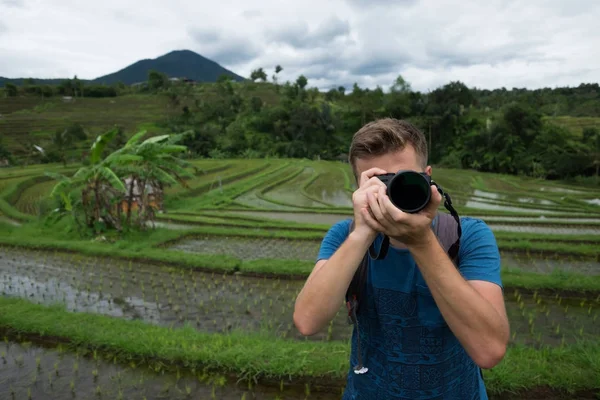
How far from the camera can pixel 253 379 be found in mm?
3297

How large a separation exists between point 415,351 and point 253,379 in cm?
242

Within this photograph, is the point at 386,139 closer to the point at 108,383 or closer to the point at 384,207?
the point at 384,207

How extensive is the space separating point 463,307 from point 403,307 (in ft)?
0.77

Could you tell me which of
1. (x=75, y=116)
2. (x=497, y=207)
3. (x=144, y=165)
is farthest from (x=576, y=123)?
(x=75, y=116)

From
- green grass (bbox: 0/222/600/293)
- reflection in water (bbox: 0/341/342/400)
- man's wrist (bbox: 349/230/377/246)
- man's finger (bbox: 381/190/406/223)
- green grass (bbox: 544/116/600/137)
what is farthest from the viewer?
green grass (bbox: 544/116/600/137)

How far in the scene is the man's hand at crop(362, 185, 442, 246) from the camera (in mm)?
979

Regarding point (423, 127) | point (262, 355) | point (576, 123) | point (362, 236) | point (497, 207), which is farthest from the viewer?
point (423, 127)

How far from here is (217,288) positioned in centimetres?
603

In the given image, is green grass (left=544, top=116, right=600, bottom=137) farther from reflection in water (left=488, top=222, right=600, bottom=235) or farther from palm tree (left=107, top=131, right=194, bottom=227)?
palm tree (left=107, top=131, right=194, bottom=227)

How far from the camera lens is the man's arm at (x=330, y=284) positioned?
1.12 meters

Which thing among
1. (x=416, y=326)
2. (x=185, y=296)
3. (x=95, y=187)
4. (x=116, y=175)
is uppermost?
(x=416, y=326)

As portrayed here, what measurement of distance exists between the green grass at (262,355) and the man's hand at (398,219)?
253 cm

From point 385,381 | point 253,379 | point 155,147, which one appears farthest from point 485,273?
point 155,147

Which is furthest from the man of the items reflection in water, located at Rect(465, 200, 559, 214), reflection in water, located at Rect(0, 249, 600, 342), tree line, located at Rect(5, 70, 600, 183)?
tree line, located at Rect(5, 70, 600, 183)
